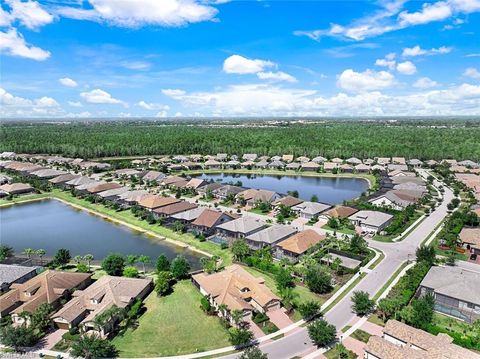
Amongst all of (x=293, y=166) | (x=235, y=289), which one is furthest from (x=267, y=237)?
(x=293, y=166)

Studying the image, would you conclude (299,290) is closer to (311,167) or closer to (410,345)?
(410,345)

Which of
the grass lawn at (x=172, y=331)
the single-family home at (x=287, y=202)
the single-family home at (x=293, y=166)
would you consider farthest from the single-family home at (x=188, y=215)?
the single-family home at (x=293, y=166)

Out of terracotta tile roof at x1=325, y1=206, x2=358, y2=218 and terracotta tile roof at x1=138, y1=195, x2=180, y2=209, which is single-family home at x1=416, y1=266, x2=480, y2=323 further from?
terracotta tile roof at x1=138, y1=195, x2=180, y2=209

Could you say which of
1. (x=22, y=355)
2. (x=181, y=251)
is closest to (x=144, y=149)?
(x=181, y=251)

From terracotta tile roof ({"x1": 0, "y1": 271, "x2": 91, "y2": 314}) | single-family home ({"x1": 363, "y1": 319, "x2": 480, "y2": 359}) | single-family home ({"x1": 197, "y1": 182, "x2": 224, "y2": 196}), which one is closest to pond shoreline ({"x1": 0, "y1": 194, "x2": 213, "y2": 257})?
terracotta tile roof ({"x1": 0, "y1": 271, "x2": 91, "y2": 314})

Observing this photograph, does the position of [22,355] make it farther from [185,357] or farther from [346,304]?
[346,304]

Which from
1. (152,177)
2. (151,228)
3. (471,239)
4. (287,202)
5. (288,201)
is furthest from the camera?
(152,177)
